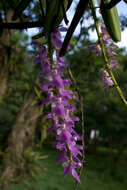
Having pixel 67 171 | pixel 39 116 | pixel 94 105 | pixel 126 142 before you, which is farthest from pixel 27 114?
pixel 126 142

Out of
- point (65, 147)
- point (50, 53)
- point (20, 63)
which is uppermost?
point (20, 63)

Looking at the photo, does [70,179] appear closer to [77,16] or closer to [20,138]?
[20,138]

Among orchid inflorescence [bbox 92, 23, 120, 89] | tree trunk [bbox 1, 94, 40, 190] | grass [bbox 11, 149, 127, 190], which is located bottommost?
grass [bbox 11, 149, 127, 190]

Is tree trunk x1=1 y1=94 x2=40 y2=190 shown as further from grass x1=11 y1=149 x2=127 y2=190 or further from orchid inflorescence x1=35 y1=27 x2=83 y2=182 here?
orchid inflorescence x1=35 y1=27 x2=83 y2=182

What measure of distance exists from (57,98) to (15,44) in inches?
67.3

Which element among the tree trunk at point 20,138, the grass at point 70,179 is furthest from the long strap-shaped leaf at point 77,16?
the tree trunk at point 20,138

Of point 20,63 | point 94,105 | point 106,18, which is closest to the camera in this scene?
point 106,18

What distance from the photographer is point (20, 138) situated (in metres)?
1.49

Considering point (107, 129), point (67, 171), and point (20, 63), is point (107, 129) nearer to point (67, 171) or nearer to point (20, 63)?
point (20, 63)

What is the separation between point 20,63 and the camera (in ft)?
6.93

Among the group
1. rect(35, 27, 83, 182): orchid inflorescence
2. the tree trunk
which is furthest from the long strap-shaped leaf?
the tree trunk

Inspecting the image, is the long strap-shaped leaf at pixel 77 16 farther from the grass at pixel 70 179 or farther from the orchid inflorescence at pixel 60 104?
the grass at pixel 70 179

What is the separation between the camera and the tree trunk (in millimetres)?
1456

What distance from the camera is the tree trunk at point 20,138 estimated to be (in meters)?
1.46
